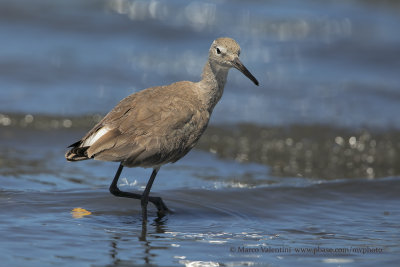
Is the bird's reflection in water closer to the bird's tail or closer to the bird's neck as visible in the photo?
the bird's tail

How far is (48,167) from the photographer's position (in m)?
8.26

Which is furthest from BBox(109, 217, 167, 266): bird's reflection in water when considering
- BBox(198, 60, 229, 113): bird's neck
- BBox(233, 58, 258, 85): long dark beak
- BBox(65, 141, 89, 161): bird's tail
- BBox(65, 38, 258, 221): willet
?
BBox(233, 58, 258, 85): long dark beak

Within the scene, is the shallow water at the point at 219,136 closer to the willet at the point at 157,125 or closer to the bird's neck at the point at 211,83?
the willet at the point at 157,125

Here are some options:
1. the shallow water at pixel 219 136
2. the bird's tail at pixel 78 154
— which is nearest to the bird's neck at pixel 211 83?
the shallow water at pixel 219 136

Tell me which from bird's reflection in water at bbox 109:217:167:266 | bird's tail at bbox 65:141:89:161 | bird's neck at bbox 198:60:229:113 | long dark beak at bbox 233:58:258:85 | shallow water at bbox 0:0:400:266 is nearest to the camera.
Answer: bird's reflection in water at bbox 109:217:167:266

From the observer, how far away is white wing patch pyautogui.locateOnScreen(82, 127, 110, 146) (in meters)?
6.04

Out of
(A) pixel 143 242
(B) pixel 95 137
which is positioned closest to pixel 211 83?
(B) pixel 95 137

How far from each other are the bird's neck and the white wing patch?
1.09m

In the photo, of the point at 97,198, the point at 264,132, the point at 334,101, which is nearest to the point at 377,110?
the point at 334,101

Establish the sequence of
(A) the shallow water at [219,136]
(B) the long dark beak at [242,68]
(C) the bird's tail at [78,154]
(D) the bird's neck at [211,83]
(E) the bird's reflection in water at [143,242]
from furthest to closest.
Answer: (D) the bird's neck at [211,83] < (B) the long dark beak at [242,68] < (C) the bird's tail at [78,154] < (A) the shallow water at [219,136] < (E) the bird's reflection in water at [143,242]

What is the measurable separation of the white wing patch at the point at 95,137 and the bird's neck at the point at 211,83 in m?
1.09

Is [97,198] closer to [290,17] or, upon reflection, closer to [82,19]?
[82,19]

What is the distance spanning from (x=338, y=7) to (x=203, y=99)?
10.7m

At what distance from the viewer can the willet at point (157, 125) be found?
6020 mm
